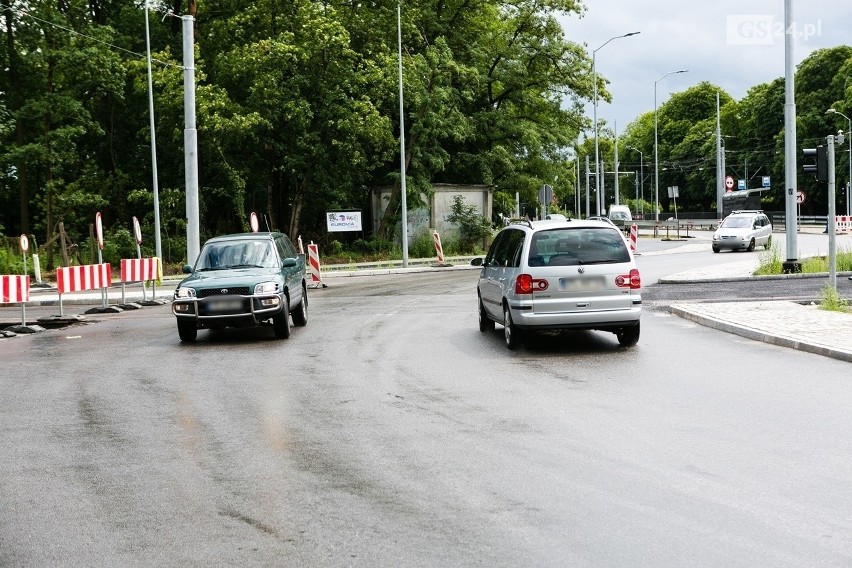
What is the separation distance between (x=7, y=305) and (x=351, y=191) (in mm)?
20382

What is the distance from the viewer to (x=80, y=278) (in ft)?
68.6

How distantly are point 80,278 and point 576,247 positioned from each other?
475 inches

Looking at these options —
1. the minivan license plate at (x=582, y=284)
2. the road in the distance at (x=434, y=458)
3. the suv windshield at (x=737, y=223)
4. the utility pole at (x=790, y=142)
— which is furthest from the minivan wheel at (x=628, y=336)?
the suv windshield at (x=737, y=223)

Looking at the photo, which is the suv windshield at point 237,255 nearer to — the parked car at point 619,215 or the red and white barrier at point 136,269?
the red and white barrier at point 136,269

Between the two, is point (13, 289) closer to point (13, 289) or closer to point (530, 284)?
point (13, 289)

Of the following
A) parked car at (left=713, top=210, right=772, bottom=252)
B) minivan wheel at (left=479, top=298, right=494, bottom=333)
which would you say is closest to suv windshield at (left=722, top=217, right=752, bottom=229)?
parked car at (left=713, top=210, right=772, bottom=252)

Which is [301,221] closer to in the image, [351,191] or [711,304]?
[351,191]

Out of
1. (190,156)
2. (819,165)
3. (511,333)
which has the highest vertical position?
(190,156)

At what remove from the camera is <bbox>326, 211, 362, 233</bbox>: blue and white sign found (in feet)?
136

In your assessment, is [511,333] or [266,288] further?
[266,288]

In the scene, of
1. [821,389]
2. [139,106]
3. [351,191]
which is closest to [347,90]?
[351,191]

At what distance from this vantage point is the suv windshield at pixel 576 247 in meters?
13.1

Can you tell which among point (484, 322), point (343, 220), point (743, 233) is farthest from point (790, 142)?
point (343, 220)

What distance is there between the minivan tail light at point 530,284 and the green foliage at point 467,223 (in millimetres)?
32441
